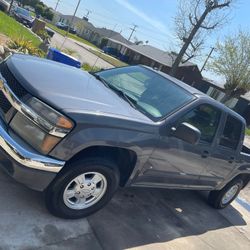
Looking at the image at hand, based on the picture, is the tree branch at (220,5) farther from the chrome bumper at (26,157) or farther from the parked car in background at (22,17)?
the chrome bumper at (26,157)

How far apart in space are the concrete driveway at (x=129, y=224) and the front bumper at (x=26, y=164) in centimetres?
51

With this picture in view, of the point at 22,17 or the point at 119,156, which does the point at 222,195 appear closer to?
the point at 119,156

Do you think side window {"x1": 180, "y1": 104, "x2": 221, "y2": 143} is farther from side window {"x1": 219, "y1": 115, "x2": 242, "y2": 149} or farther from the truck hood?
the truck hood

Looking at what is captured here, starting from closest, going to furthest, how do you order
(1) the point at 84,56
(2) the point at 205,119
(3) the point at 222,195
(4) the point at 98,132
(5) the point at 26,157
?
(5) the point at 26,157 → (4) the point at 98,132 → (2) the point at 205,119 → (3) the point at 222,195 → (1) the point at 84,56

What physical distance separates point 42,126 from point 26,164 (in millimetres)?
386

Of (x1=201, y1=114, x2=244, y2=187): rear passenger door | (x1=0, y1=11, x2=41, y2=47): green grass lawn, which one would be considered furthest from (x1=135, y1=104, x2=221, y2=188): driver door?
(x1=0, y1=11, x2=41, y2=47): green grass lawn

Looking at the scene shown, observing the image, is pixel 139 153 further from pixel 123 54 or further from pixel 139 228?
pixel 123 54

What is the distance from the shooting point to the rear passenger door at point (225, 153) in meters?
5.84

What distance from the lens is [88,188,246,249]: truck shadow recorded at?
457cm

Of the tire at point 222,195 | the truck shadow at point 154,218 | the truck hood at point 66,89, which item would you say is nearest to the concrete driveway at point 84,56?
the tire at point 222,195

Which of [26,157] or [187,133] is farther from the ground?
[187,133]

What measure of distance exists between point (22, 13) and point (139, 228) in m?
39.2

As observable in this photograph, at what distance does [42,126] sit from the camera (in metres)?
3.70

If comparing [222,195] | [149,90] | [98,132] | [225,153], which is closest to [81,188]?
[98,132]
